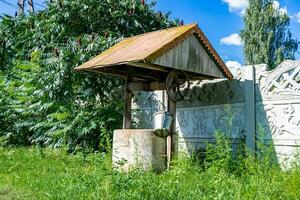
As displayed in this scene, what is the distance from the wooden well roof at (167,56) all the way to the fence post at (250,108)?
1.28ft

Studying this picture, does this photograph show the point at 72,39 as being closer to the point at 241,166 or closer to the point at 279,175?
the point at 241,166

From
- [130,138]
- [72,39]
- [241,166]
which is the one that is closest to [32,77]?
[72,39]

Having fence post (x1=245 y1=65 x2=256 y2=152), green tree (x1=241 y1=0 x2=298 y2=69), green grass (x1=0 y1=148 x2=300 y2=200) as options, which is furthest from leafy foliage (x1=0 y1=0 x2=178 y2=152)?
green tree (x1=241 y1=0 x2=298 y2=69)

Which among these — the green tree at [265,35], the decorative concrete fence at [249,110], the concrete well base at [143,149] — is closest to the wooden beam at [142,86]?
the decorative concrete fence at [249,110]

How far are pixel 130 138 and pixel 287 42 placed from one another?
92.3ft

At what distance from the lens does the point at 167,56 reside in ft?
23.5

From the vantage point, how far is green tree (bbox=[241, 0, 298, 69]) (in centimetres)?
3177

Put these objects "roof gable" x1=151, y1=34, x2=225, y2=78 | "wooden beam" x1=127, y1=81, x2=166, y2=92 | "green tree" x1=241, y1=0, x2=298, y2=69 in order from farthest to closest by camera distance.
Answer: "green tree" x1=241, y1=0, x2=298, y2=69 < "wooden beam" x1=127, y1=81, x2=166, y2=92 < "roof gable" x1=151, y1=34, x2=225, y2=78

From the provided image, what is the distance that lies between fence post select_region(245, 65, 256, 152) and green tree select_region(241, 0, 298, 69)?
24434 mm

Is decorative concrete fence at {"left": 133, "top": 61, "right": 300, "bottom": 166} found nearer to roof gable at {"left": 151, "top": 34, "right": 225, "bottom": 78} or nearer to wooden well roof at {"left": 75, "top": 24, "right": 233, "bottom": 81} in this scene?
wooden well roof at {"left": 75, "top": 24, "right": 233, "bottom": 81}

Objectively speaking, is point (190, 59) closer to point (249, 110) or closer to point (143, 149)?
point (249, 110)

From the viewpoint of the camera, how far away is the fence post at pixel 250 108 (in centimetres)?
781

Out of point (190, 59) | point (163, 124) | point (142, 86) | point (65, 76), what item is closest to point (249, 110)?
point (190, 59)

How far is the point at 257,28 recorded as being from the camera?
3225 centimetres
